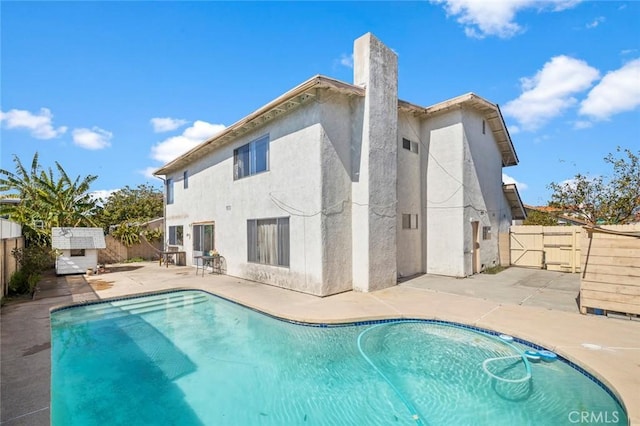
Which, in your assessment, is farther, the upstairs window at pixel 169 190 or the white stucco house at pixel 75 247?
the upstairs window at pixel 169 190

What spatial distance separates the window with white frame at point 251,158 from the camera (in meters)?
11.6

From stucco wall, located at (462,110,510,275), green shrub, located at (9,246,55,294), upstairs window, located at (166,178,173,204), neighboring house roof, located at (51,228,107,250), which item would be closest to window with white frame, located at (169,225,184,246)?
upstairs window, located at (166,178,173,204)

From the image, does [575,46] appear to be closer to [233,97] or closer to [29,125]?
[233,97]

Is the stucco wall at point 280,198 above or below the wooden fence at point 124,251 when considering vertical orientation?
above

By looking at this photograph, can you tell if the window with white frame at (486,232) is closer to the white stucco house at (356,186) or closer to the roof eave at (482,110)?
the white stucco house at (356,186)

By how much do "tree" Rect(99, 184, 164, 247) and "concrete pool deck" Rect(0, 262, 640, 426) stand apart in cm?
599

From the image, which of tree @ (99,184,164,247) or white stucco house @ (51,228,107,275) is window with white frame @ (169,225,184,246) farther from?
white stucco house @ (51,228,107,275)

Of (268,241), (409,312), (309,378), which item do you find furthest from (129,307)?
(409,312)

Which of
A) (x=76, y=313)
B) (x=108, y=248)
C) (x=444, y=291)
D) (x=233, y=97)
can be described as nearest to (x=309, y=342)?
(x=444, y=291)

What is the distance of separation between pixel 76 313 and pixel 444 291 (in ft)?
35.0

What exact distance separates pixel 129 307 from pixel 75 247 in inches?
287

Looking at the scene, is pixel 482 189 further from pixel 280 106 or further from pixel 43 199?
pixel 43 199

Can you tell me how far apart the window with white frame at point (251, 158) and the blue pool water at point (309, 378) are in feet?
20.2

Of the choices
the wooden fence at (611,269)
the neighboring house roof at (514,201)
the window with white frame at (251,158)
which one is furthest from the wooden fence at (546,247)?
the window with white frame at (251,158)
